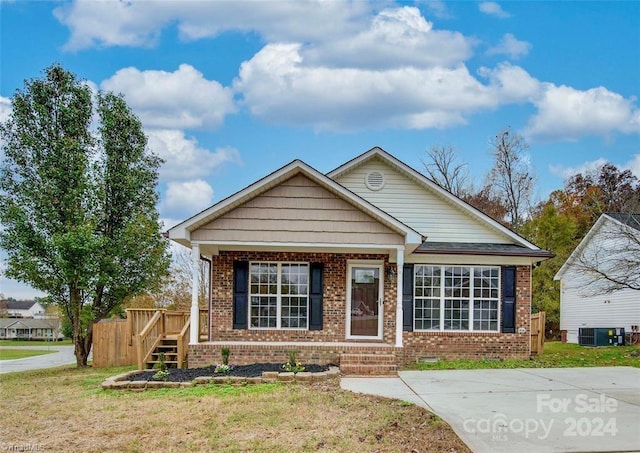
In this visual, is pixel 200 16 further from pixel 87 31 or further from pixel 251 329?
pixel 251 329

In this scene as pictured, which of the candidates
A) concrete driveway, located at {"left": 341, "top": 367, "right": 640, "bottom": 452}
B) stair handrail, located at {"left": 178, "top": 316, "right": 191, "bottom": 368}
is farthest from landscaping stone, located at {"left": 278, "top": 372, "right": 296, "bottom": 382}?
stair handrail, located at {"left": 178, "top": 316, "right": 191, "bottom": 368}

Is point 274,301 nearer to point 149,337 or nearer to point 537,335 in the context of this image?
point 149,337

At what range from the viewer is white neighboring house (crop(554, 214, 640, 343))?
22917 mm

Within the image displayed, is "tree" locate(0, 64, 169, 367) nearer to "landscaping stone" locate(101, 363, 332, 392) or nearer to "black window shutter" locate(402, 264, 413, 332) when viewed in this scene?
"landscaping stone" locate(101, 363, 332, 392)

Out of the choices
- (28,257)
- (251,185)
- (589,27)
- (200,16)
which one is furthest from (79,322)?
(589,27)

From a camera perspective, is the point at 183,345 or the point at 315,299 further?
the point at 315,299

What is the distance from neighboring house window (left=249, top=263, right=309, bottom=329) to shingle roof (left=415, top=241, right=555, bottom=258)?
10.5 ft

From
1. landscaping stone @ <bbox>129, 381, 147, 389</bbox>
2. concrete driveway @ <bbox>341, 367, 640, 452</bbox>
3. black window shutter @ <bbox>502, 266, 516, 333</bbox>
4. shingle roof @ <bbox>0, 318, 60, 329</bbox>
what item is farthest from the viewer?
shingle roof @ <bbox>0, 318, 60, 329</bbox>

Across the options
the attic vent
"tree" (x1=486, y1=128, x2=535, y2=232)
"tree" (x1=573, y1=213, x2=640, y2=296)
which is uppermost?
"tree" (x1=486, y1=128, x2=535, y2=232)

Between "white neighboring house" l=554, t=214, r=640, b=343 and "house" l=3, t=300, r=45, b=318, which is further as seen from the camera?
"house" l=3, t=300, r=45, b=318

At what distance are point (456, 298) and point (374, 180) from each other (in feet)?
12.8

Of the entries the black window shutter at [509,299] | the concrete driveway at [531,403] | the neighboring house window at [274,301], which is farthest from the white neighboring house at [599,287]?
the neighboring house window at [274,301]

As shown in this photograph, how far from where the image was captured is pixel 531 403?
852 cm

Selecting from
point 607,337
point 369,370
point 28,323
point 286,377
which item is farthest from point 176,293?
point 28,323
